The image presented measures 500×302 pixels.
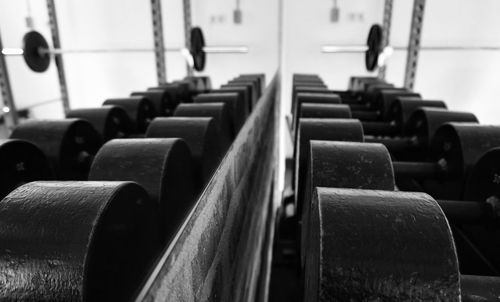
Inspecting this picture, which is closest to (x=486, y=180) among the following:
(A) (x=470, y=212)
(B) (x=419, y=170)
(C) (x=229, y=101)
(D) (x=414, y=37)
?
(A) (x=470, y=212)

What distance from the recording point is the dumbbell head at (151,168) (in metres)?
0.67

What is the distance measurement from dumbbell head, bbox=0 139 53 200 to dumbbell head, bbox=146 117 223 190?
11.0 inches

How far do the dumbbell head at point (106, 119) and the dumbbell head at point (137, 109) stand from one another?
60 millimetres

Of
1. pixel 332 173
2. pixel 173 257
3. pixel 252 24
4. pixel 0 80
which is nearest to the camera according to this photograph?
pixel 173 257

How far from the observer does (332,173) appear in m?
0.59

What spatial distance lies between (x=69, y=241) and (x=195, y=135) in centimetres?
51

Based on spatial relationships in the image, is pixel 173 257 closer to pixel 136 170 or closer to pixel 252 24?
pixel 136 170

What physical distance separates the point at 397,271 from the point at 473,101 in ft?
12.2

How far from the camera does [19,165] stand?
89 cm

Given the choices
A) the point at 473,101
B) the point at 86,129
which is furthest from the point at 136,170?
the point at 473,101

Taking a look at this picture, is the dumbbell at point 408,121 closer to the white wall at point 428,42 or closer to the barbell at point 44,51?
the barbell at point 44,51

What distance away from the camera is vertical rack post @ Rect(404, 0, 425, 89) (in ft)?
7.86

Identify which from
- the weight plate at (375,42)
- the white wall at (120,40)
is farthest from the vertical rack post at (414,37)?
the white wall at (120,40)

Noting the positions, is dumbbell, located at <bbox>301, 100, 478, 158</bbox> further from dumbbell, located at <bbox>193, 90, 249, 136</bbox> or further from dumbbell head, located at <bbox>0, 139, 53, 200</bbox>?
dumbbell head, located at <bbox>0, 139, 53, 200</bbox>
